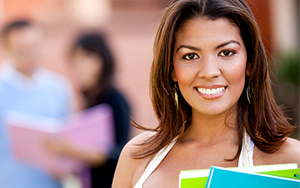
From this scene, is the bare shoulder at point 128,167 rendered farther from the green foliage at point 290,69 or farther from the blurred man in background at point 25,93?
the green foliage at point 290,69

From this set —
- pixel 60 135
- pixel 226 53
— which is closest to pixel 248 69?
pixel 226 53

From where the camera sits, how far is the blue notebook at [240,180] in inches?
48.5

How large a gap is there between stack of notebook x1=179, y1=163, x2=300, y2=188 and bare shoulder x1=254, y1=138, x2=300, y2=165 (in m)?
0.13

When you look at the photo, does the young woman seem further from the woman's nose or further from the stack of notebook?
the stack of notebook

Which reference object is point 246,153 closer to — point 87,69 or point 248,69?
point 248,69

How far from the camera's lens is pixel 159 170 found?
1688mm

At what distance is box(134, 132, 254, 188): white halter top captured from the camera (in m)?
1.52

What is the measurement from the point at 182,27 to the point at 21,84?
8.45ft

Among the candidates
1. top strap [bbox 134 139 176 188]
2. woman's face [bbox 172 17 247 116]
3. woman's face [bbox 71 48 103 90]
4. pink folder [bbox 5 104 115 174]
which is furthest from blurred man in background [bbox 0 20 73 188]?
woman's face [bbox 172 17 247 116]

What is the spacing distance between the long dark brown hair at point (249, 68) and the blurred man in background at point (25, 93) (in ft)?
6.73

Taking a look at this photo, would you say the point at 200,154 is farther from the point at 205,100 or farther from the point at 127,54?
the point at 127,54

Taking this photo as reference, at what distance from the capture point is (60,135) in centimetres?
325

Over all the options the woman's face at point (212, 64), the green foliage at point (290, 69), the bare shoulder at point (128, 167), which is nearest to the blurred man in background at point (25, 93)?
the bare shoulder at point (128, 167)

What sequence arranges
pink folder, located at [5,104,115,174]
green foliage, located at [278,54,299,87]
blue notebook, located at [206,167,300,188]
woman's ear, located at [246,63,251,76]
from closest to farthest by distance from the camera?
blue notebook, located at [206,167,300,188] < woman's ear, located at [246,63,251,76] < pink folder, located at [5,104,115,174] < green foliage, located at [278,54,299,87]
